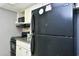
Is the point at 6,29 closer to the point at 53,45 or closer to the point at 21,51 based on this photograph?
the point at 21,51

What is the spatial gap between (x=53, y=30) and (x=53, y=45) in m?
0.18

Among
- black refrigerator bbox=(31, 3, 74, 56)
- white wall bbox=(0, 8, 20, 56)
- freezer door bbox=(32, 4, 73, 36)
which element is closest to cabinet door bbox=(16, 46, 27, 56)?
black refrigerator bbox=(31, 3, 74, 56)

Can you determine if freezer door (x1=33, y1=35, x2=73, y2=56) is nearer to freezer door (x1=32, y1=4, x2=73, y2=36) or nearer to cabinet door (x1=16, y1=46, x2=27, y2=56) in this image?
freezer door (x1=32, y1=4, x2=73, y2=36)

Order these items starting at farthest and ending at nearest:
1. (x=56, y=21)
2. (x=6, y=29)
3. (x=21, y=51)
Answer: (x=6, y=29)
(x=21, y=51)
(x=56, y=21)

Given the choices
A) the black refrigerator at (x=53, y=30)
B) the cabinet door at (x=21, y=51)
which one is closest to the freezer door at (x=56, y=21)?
the black refrigerator at (x=53, y=30)

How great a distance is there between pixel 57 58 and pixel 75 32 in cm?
62

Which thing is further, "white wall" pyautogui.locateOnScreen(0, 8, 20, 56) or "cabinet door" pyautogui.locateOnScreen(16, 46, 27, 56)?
"white wall" pyautogui.locateOnScreen(0, 8, 20, 56)

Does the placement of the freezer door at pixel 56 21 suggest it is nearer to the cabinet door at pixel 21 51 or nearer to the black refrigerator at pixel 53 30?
the black refrigerator at pixel 53 30

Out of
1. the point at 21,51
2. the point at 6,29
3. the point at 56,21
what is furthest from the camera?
the point at 6,29

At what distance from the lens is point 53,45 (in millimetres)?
1340

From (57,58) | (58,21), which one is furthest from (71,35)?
(57,58)

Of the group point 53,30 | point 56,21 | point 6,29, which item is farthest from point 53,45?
point 6,29

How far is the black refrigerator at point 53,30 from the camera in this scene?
1126 mm

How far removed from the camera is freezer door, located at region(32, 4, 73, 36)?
1123 millimetres
